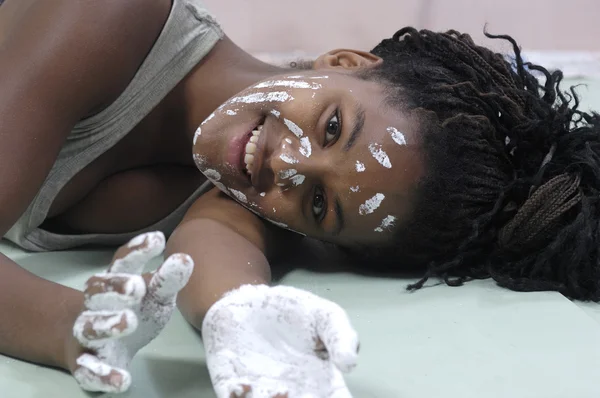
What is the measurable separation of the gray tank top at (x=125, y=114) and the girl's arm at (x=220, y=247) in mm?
128

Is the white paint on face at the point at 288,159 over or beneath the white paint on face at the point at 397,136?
beneath

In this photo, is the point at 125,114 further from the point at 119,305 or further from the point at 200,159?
the point at 119,305

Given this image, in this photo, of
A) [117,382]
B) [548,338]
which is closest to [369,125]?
[548,338]

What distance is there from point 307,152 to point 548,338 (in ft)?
1.18

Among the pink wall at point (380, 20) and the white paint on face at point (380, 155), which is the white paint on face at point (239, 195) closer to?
the white paint on face at point (380, 155)

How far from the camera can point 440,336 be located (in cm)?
74

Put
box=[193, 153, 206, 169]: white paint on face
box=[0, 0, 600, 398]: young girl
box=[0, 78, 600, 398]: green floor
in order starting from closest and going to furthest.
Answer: box=[0, 78, 600, 398]: green floor < box=[0, 0, 600, 398]: young girl < box=[193, 153, 206, 169]: white paint on face

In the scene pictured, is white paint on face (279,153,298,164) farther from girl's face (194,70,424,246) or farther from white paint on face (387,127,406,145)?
white paint on face (387,127,406,145)

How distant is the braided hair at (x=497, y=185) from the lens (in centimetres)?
85

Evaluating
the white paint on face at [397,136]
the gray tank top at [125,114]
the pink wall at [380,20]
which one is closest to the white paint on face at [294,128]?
the white paint on face at [397,136]

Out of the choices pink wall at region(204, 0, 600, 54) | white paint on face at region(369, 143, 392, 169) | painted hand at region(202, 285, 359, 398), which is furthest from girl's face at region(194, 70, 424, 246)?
pink wall at region(204, 0, 600, 54)

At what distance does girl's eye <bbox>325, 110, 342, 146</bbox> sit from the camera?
835 mm

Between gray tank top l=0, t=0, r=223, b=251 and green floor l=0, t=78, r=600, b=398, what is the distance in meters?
0.05

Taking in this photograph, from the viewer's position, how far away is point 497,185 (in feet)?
2.87
